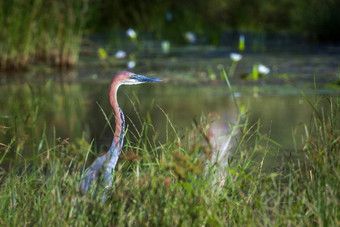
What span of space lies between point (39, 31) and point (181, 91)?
6.94 feet

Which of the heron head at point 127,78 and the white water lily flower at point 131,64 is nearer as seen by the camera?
the heron head at point 127,78

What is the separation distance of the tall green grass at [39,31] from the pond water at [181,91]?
0.28 meters

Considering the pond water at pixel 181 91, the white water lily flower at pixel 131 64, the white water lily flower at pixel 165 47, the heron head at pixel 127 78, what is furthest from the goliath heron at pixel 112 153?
the white water lily flower at pixel 165 47

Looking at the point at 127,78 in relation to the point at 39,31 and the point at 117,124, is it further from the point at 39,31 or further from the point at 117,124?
the point at 39,31

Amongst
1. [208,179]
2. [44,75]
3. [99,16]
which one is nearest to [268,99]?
[44,75]

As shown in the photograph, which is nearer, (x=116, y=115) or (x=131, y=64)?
(x=116, y=115)

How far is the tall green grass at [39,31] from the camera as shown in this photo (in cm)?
833

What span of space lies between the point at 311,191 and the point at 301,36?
1231 centimetres

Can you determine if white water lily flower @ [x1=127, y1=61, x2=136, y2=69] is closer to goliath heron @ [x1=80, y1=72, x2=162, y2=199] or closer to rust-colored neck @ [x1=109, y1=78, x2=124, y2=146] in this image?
goliath heron @ [x1=80, y1=72, x2=162, y2=199]

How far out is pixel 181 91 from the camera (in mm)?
7723

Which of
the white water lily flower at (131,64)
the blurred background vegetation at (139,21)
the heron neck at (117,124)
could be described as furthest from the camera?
the white water lily flower at (131,64)

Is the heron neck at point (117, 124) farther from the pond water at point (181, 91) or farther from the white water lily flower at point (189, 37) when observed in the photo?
the white water lily flower at point (189, 37)

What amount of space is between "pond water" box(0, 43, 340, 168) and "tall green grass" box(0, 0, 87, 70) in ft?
0.92

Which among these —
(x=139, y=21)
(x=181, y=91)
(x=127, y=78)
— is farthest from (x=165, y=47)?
(x=127, y=78)
